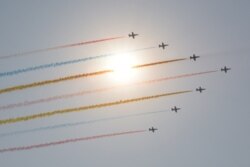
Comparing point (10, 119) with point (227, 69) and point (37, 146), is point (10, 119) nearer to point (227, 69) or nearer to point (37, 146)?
point (37, 146)

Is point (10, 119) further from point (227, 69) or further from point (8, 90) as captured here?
point (227, 69)

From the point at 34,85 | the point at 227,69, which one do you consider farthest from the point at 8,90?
the point at 227,69

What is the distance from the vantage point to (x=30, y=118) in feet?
575

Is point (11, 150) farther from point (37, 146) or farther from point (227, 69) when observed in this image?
point (227, 69)

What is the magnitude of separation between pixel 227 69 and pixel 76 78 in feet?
30.3

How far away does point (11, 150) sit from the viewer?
175250 mm

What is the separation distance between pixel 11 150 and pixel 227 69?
14102mm

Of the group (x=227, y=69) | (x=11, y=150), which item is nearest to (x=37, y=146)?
(x=11, y=150)

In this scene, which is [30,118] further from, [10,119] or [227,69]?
[227,69]

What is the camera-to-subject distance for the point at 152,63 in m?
175

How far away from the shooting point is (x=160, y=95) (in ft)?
575

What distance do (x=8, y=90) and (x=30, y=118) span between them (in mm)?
2177

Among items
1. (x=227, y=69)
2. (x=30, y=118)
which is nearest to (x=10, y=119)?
(x=30, y=118)

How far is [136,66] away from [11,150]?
30.3 feet
